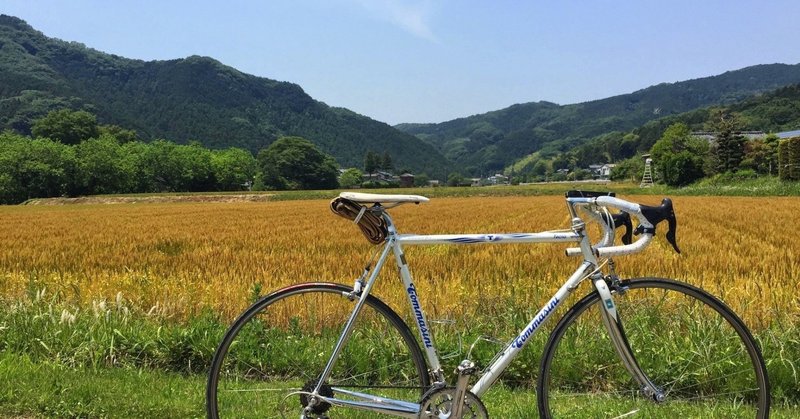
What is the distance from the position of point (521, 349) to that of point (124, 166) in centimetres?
9134

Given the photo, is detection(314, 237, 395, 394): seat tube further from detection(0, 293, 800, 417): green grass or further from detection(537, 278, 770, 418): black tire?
detection(0, 293, 800, 417): green grass

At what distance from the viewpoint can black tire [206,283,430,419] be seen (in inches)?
102

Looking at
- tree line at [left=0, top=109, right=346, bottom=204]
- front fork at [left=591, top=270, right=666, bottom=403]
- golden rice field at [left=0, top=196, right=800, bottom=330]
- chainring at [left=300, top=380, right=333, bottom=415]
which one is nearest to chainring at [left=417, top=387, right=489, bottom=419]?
chainring at [left=300, top=380, right=333, bottom=415]

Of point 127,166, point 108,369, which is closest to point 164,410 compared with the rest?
point 108,369

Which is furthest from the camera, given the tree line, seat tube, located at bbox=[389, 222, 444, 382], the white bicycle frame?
the tree line

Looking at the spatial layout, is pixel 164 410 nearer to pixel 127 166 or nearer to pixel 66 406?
pixel 66 406

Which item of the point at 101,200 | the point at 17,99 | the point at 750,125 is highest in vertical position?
the point at 17,99

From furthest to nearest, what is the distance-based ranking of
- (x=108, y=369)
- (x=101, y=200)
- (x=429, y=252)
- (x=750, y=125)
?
(x=750, y=125) → (x=101, y=200) → (x=429, y=252) → (x=108, y=369)

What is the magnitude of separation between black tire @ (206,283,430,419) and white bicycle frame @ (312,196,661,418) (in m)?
0.09

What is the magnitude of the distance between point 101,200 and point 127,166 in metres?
23.6

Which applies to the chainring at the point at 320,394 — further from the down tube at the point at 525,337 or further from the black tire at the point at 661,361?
the black tire at the point at 661,361

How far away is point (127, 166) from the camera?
3248 inches

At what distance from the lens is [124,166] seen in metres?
81.8

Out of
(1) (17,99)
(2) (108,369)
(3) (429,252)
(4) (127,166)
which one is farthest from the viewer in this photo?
(1) (17,99)
